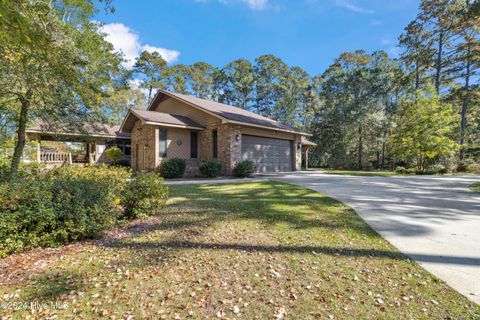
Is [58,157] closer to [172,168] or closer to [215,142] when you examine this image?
[172,168]

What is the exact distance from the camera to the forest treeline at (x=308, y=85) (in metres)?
6.06

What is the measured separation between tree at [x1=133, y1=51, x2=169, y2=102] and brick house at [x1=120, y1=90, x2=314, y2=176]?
16.8 m

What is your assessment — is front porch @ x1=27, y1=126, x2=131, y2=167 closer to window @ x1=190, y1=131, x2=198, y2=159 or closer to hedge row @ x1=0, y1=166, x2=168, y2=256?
window @ x1=190, y1=131, x2=198, y2=159

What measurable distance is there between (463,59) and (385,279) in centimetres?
2485

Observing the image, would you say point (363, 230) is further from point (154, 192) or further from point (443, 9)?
point (443, 9)

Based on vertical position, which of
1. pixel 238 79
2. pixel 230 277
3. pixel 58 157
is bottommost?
pixel 230 277

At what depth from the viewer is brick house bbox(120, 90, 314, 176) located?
12.9 m

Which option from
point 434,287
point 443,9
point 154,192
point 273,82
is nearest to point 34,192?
point 154,192

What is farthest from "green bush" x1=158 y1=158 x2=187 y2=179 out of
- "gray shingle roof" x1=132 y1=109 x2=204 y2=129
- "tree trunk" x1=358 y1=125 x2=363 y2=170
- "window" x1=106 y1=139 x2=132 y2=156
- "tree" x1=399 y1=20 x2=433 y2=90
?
"tree" x1=399 y1=20 x2=433 y2=90

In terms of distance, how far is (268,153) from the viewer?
15828 millimetres

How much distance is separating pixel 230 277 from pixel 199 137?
41.4 feet

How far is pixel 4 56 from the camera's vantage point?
16.5ft

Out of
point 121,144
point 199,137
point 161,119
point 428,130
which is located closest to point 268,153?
point 199,137

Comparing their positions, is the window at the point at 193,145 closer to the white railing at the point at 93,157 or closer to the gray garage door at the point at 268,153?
the gray garage door at the point at 268,153
